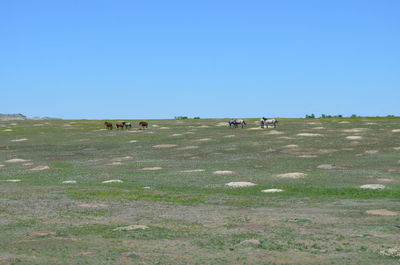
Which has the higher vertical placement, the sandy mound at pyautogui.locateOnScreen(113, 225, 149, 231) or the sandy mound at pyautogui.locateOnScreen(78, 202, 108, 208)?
the sandy mound at pyautogui.locateOnScreen(113, 225, 149, 231)

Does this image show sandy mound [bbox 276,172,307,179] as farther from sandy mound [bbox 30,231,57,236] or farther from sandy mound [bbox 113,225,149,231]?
sandy mound [bbox 30,231,57,236]

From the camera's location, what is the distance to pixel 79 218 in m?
24.4

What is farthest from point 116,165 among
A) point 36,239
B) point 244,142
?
point 36,239

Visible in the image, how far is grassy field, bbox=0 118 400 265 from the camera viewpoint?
1742 centimetres

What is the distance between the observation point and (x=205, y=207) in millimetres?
27656

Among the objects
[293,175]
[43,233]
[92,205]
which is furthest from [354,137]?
[43,233]

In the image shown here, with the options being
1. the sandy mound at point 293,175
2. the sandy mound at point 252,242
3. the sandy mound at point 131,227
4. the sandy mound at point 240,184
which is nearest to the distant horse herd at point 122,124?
the sandy mound at point 293,175

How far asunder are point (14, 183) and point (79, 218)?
17817 mm

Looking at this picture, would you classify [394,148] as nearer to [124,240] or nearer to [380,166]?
[380,166]

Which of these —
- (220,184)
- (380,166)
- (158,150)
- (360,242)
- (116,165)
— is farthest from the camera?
(158,150)

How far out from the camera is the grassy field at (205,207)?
57.2 ft

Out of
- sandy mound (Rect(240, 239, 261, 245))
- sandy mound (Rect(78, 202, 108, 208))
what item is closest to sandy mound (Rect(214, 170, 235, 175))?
sandy mound (Rect(78, 202, 108, 208))

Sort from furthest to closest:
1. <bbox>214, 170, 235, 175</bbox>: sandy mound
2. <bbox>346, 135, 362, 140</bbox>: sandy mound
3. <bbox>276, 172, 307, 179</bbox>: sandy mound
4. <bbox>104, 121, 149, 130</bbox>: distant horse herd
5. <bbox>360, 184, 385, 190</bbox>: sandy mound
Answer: <bbox>104, 121, 149, 130</bbox>: distant horse herd
<bbox>346, 135, 362, 140</bbox>: sandy mound
<bbox>214, 170, 235, 175</bbox>: sandy mound
<bbox>276, 172, 307, 179</bbox>: sandy mound
<bbox>360, 184, 385, 190</bbox>: sandy mound

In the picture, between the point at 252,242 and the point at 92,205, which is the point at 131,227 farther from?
the point at 92,205
